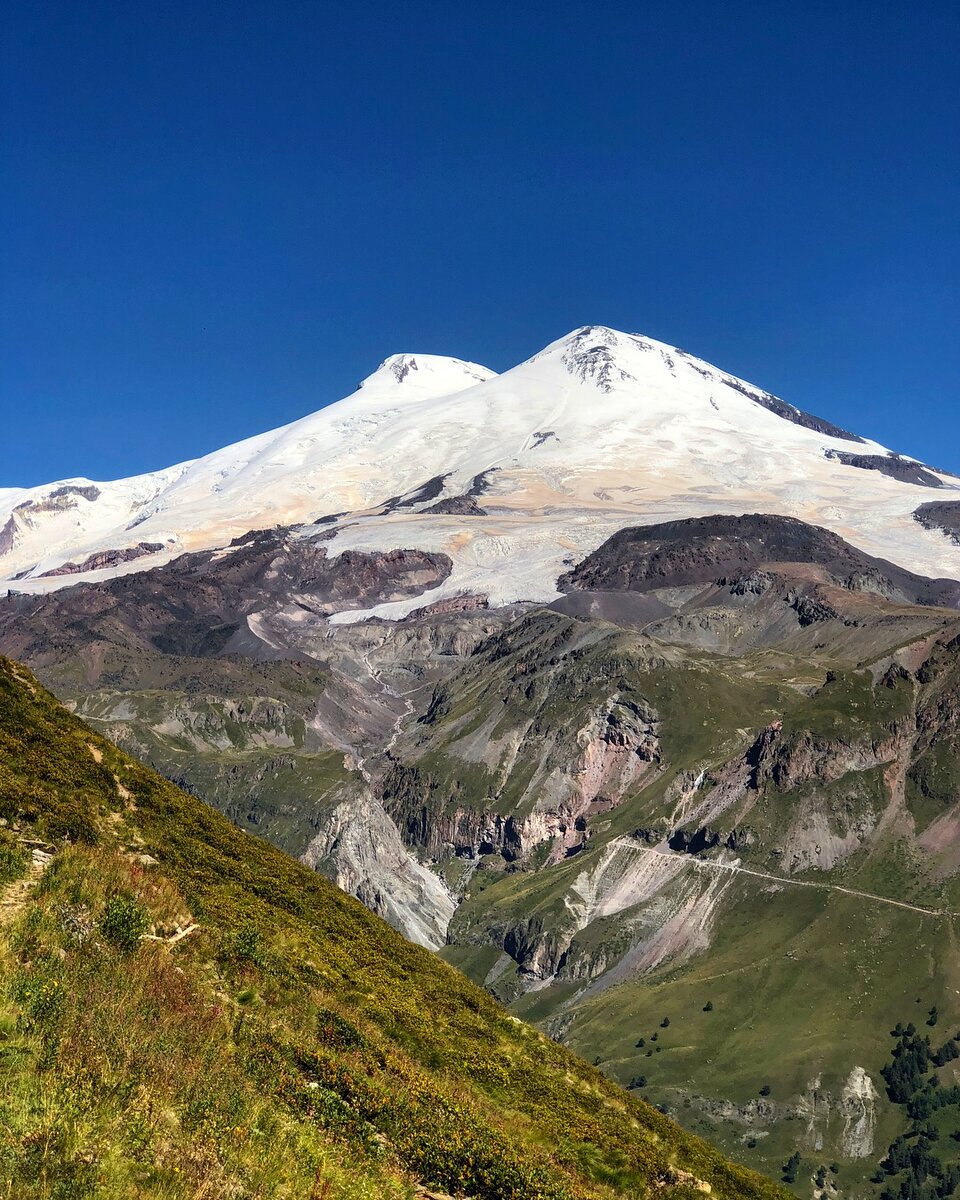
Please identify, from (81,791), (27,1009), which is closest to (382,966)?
(81,791)

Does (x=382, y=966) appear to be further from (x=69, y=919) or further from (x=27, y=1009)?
(x=27, y=1009)

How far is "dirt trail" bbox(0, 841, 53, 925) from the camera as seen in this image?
1581 cm

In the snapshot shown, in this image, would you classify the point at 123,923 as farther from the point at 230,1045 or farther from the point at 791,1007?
the point at 791,1007

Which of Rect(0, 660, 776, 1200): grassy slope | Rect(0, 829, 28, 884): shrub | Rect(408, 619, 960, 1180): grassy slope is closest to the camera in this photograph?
Rect(0, 660, 776, 1200): grassy slope

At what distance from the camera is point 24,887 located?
16.8 meters

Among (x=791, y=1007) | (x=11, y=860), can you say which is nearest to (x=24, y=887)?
(x=11, y=860)

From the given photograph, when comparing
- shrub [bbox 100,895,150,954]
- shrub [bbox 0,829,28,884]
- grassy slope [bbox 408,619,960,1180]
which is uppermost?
shrub [bbox 0,829,28,884]

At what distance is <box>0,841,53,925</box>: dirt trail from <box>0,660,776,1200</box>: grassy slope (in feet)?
0.65

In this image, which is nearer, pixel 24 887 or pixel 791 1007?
pixel 24 887

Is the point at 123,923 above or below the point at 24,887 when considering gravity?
below

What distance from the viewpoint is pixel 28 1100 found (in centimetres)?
1164

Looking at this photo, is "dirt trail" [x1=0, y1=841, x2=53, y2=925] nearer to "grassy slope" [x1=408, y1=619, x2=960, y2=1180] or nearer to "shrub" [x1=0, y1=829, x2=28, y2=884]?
"shrub" [x1=0, y1=829, x2=28, y2=884]

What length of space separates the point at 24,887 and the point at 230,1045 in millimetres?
4198

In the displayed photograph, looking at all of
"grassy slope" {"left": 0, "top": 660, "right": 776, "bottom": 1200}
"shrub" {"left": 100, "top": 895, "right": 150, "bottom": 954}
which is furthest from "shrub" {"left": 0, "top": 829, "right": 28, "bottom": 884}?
"shrub" {"left": 100, "top": 895, "right": 150, "bottom": 954}
